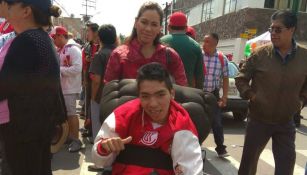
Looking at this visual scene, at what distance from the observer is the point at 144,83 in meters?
2.38

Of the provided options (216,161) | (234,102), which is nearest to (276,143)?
(216,161)

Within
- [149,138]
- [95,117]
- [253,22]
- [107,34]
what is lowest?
[95,117]

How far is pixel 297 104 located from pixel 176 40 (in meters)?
1.62

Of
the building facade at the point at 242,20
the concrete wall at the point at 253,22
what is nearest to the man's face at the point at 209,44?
the building facade at the point at 242,20

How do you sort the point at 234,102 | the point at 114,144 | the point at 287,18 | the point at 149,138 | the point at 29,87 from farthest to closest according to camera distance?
the point at 234,102, the point at 287,18, the point at 149,138, the point at 29,87, the point at 114,144

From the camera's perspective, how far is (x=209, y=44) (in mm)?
5871

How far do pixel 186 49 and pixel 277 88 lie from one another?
1303 millimetres

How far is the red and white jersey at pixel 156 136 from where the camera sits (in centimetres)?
229

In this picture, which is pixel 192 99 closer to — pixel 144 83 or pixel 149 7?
pixel 144 83

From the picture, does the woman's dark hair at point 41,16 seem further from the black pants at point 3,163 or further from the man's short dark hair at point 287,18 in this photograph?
the man's short dark hair at point 287,18

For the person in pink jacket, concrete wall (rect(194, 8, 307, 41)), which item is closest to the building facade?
concrete wall (rect(194, 8, 307, 41))

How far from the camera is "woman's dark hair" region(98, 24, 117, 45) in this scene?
17.7 ft

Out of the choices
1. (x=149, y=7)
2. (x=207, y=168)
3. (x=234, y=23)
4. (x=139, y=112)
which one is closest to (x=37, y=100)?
(x=139, y=112)

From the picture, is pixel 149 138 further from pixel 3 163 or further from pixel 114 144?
pixel 3 163
